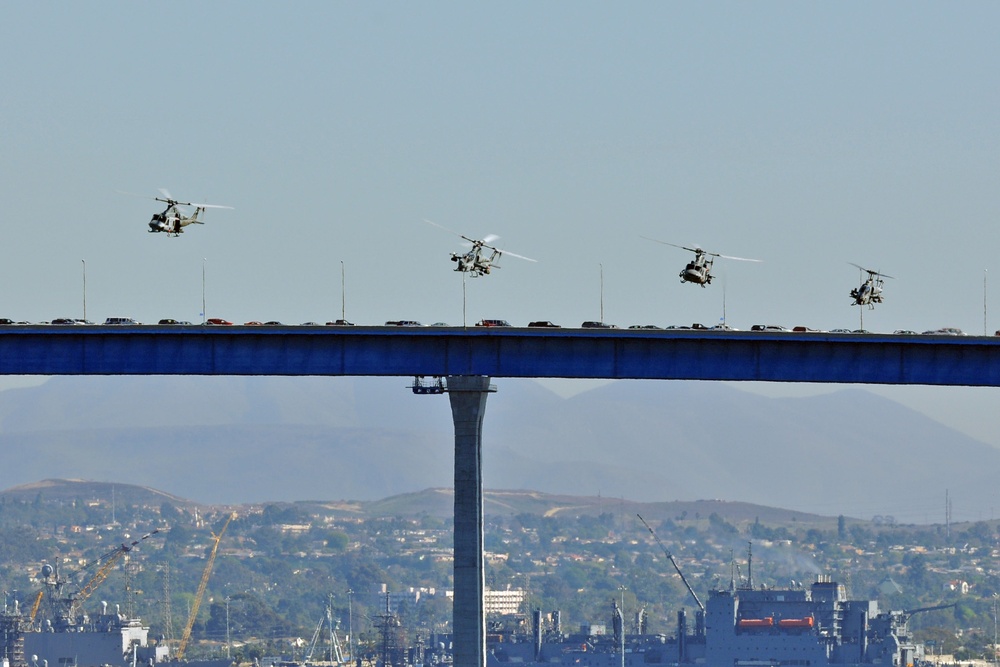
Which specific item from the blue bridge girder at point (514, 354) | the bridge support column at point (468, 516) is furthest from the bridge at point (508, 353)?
the bridge support column at point (468, 516)

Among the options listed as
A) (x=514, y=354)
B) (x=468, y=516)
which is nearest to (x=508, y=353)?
(x=514, y=354)

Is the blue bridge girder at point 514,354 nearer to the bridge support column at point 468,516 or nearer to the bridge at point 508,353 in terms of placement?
the bridge at point 508,353

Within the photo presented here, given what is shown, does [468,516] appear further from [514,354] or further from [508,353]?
[514,354]

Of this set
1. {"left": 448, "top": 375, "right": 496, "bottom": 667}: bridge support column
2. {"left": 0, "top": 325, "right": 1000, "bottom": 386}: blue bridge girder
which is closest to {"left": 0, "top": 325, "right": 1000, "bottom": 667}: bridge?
{"left": 0, "top": 325, "right": 1000, "bottom": 386}: blue bridge girder

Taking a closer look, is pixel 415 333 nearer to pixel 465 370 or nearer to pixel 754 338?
pixel 465 370

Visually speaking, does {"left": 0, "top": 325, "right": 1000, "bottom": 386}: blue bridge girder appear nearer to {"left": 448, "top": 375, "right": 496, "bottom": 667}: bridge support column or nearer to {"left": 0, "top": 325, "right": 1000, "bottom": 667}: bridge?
{"left": 0, "top": 325, "right": 1000, "bottom": 667}: bridge

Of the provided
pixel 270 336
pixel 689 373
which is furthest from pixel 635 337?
pixel 270 336
